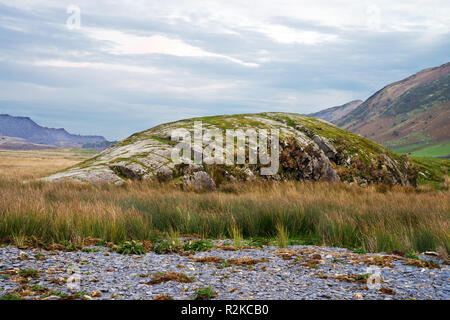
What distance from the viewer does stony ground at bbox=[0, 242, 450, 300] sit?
4934 mm

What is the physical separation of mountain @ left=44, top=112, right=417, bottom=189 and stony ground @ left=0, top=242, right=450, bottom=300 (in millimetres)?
8953

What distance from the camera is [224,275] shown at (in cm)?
573

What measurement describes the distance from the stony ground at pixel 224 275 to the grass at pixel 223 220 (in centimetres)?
87

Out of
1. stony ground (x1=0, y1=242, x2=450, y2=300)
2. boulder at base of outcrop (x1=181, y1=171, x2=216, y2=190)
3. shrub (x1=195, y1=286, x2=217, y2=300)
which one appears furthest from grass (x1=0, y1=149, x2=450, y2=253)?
boulder at base of outcrop (x1=181, y1=171, x2=216, y2=190)

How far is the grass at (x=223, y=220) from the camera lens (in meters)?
7.70

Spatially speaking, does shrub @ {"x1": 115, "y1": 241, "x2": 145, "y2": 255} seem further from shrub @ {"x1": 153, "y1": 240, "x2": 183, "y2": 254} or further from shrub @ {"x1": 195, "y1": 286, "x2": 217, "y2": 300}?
shrub @ {"x1": 195, "y1": 286, "x2": 217, "y2": 300}

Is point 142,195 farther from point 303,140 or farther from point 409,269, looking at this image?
point 303,140

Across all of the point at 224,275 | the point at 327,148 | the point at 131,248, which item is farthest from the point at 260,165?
the point at 224,275

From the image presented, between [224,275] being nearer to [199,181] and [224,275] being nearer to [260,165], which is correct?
[199,181]

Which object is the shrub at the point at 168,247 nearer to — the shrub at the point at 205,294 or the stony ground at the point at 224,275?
the stony ground at the point at 224,275

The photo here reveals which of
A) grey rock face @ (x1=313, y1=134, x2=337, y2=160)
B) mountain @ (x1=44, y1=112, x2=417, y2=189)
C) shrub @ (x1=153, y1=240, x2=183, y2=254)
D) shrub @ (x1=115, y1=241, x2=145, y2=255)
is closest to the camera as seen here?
shrub @ (x1=115, y1=241, x2=145, y2=255)

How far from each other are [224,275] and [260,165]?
40.9 ft

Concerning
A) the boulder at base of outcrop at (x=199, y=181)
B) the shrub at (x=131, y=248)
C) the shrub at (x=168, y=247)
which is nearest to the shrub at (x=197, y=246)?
the shrub at (x=168, y=247)
